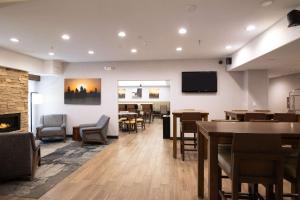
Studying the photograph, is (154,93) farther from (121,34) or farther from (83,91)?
(121,34)

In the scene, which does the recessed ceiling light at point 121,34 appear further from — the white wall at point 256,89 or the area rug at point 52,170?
the white wall at point 256,89

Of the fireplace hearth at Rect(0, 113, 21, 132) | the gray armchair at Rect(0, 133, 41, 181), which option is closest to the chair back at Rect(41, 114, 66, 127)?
the fireplace hearth at Rect(0, 113, 21, 132)

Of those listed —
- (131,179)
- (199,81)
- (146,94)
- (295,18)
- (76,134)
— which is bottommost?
(131,179)

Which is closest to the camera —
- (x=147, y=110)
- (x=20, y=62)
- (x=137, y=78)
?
(x=20, y=62)

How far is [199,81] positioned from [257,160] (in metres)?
5.42

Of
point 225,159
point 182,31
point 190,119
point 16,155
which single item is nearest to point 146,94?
point 190,119

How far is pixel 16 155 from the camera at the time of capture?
331 cm

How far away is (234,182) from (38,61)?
23.0ft

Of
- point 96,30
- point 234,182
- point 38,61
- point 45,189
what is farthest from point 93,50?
point 234,182

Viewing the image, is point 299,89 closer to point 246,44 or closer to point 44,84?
point 246,44

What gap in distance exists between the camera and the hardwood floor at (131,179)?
291cm

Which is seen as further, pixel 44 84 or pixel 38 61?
pixel 44 84

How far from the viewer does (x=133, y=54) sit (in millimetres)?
6137

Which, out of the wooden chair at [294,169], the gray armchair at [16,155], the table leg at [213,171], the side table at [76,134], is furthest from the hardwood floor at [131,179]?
the side table at [76,134]
